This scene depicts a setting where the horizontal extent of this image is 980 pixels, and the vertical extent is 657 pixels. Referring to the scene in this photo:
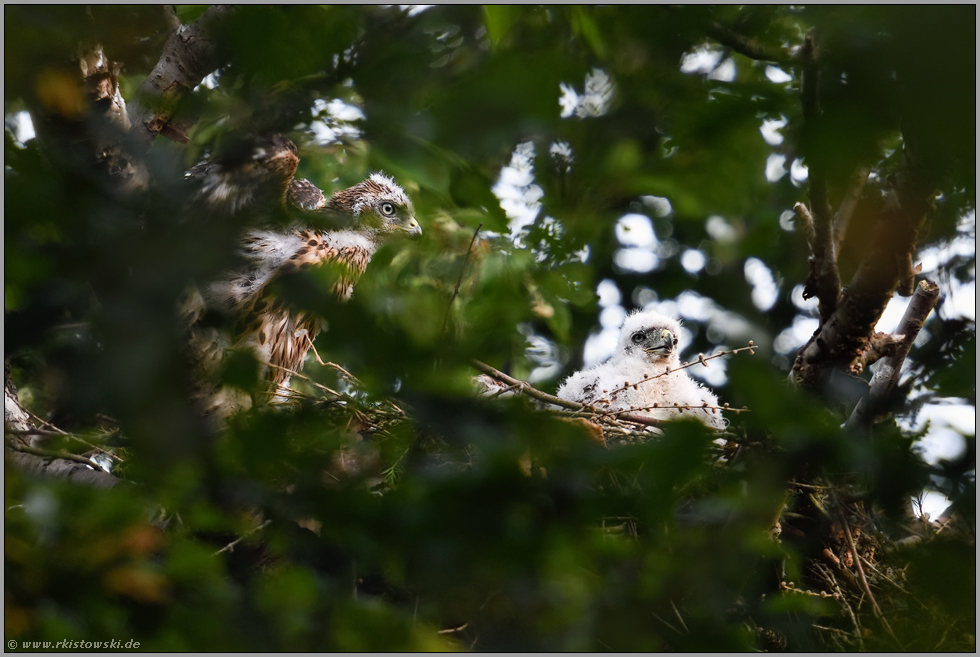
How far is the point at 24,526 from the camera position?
4.75ft

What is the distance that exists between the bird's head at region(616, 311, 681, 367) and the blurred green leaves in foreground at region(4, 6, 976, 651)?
9.65 feet

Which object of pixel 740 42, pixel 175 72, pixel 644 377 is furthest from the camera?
pixel 644 377

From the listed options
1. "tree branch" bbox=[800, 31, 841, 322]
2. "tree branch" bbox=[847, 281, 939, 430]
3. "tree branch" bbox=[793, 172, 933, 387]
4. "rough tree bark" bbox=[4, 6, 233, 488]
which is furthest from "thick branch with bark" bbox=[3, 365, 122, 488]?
"tree branch" bbox=[847, 281, 939, 430]

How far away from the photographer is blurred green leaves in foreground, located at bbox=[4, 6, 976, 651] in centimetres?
80

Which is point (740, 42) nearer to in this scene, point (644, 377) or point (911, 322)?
point (911, 322)

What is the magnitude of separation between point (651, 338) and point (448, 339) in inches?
141

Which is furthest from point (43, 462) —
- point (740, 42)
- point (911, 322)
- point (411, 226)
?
point (911, 322)

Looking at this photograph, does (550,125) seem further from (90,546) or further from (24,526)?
(24,526)

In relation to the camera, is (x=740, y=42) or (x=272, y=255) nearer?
(x=740, y=42)

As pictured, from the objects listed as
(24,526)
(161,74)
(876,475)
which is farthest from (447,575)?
(161,74)

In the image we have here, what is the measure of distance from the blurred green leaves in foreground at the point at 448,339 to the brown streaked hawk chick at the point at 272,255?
0.06 m

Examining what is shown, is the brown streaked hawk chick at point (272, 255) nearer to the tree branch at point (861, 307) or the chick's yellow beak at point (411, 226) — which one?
the chick's yellow beak at point (411, 226)

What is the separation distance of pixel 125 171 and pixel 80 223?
11 cm

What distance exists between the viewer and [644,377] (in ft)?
13.6
